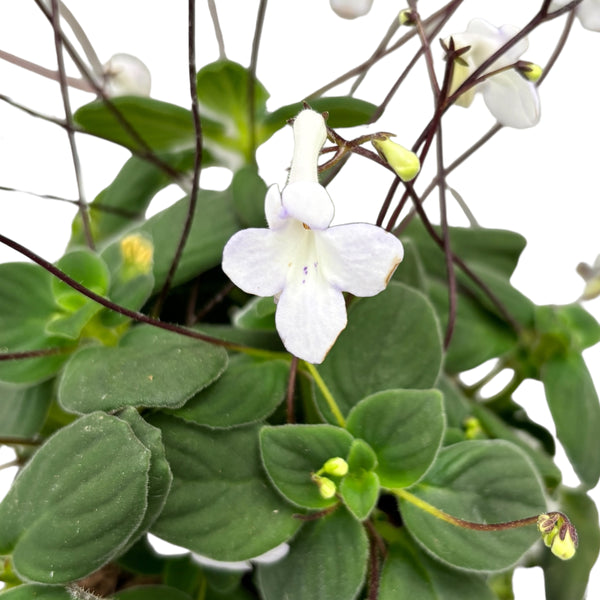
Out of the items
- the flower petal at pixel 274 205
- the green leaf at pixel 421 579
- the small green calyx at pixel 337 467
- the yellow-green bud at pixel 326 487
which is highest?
the flower petal at pixel 274 205

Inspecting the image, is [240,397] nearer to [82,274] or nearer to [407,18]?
[82,274]

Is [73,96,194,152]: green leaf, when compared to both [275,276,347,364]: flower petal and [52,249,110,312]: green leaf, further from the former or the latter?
[275,276,347,364]: flower petal

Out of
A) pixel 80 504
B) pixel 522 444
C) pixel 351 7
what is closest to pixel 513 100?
pixel 351 7

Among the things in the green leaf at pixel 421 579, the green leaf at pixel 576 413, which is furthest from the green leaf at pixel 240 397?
the green leaf at pixel 576 413

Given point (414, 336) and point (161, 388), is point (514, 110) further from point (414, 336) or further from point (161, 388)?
point (161, 388)

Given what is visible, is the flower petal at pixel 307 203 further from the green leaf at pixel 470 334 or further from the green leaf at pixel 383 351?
the green leaf at pixel 470 334

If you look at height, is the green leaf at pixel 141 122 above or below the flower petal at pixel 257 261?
below

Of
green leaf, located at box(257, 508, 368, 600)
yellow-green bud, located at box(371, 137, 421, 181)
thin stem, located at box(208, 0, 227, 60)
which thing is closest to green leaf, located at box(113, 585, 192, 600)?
green leaf, located at box(257, 508, 368, 600)

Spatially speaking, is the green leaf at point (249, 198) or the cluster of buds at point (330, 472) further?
the green leaf at point (249, 198)
